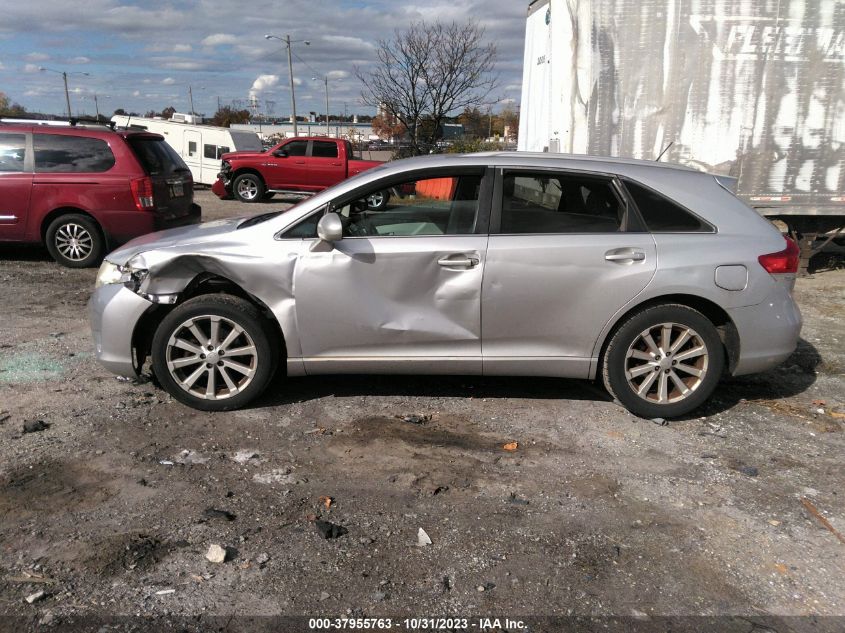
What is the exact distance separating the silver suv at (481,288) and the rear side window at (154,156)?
4.84 metres

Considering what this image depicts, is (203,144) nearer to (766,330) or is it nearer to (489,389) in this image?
(489,389)

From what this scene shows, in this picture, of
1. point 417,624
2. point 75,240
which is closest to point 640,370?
point 417,624

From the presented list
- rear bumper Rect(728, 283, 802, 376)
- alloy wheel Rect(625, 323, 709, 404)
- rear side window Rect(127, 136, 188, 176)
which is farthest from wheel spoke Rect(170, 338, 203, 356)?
rear side window Rect(127, 136, 188, 176)

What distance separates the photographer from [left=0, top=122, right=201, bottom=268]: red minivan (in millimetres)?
8555

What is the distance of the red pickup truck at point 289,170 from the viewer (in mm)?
19422

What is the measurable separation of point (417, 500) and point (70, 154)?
7.45 meters

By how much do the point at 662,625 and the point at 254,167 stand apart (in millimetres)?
18535

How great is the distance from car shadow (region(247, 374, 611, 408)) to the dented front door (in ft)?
1.73

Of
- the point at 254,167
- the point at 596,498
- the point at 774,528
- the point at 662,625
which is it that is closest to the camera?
the point at 662,625

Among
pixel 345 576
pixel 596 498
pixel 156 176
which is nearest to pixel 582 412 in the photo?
pixel 596 498

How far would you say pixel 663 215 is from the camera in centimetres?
434

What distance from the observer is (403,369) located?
173 inches

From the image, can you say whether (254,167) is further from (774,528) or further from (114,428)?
(774,528)

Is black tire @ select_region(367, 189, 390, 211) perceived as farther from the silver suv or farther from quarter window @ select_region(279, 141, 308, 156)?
quarter window @ select_region(279, 141, 308, 156)
